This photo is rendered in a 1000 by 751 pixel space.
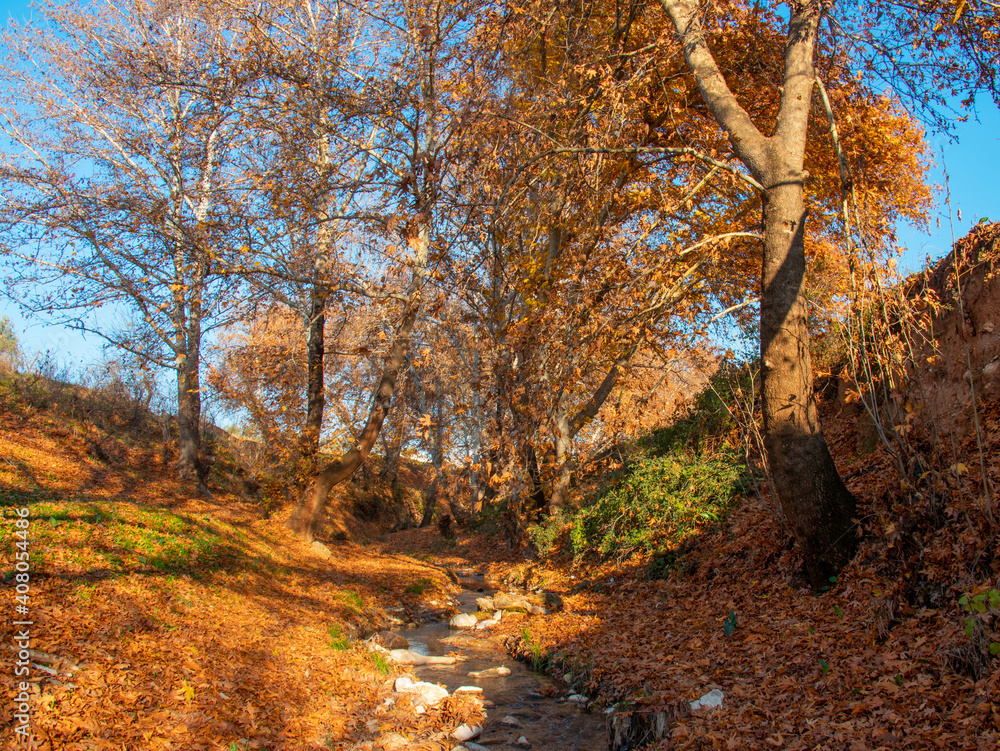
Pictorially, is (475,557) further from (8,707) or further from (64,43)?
(64,43)

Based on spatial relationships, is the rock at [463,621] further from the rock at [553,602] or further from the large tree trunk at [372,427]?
the large tree trunk at [372,427]

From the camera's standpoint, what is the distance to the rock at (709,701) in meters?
4.25

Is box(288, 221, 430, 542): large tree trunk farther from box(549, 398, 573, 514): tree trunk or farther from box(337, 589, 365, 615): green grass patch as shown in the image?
box(549, 398, 573, 514): tree trunk

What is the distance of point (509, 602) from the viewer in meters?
9.23

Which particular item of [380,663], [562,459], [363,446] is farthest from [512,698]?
[363,446]

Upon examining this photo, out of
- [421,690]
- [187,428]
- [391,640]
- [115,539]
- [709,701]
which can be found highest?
[187,428]

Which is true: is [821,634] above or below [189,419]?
below

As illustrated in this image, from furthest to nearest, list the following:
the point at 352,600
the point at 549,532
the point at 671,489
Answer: the point at 549,532 < the point at 671,489 < the point at 352,600

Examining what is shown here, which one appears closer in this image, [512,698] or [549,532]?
[512,698]

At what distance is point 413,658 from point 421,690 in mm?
1360

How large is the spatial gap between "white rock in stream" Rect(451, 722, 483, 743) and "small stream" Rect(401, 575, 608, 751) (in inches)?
2.1

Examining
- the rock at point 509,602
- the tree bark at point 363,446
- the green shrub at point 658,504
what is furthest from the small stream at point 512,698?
the tree bark at point 363,446

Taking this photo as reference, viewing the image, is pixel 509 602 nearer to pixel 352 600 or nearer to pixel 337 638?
pixel 352 600

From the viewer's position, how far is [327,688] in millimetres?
5152
